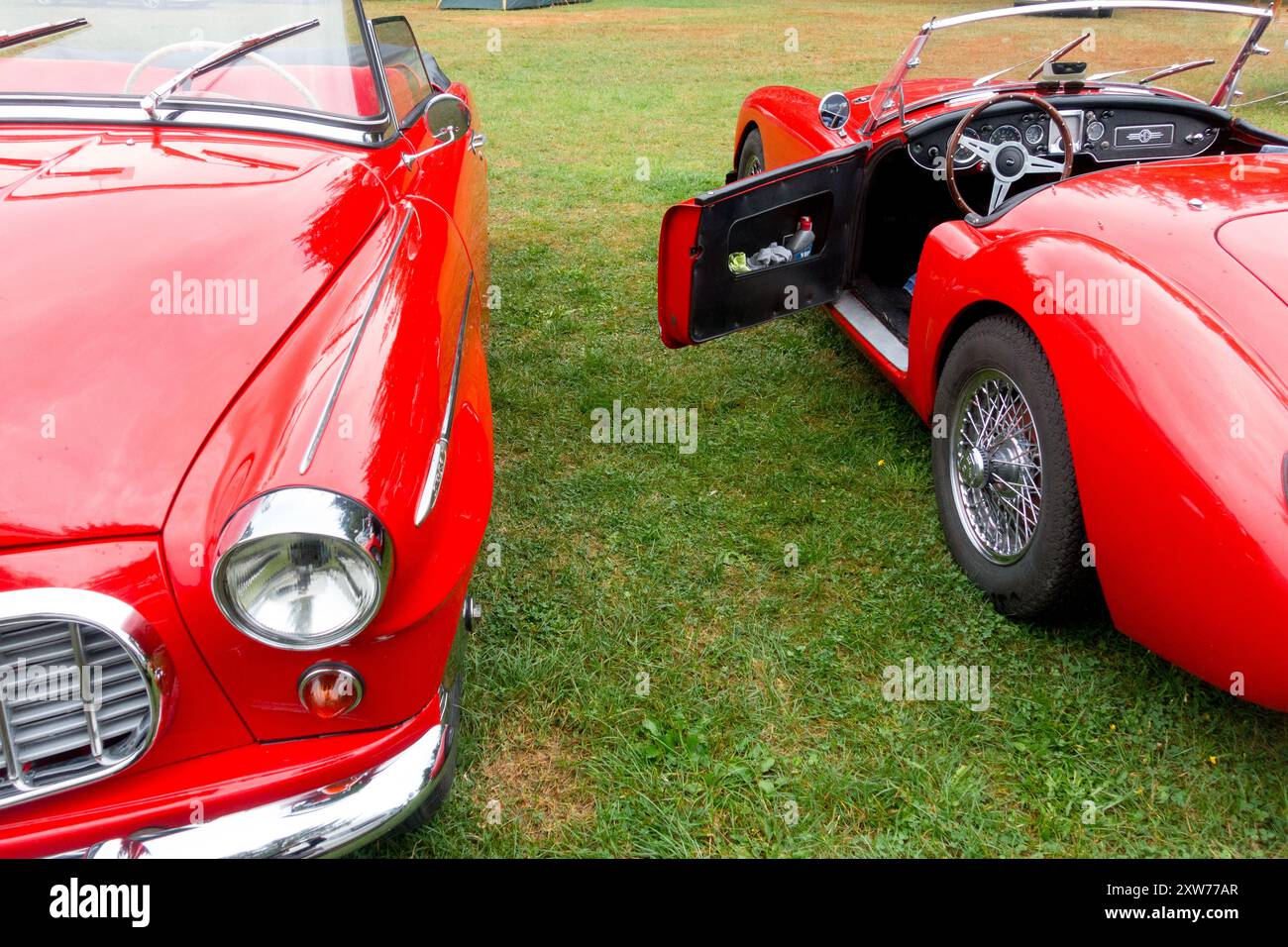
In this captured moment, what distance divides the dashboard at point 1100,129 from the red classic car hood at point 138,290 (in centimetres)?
219

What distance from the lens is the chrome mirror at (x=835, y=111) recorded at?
4.21 m

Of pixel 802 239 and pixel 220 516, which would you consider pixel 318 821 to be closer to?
pixel 220 516

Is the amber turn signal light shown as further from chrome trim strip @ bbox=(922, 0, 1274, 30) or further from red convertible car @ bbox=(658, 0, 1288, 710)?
chrome trim strip @ bbox=(922, 0, 1274, 30)

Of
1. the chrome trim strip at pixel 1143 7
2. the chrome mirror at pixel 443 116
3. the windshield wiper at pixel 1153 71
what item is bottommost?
the chrome mirror at pixel 443 116

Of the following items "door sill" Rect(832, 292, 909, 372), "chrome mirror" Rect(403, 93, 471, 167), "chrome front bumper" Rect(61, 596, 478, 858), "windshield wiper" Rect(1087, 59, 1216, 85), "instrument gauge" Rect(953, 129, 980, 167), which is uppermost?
"windshield wiper" Rect(1087, 59, 1216, 85)

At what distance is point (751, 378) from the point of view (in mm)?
4199

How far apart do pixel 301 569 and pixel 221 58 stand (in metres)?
1.93

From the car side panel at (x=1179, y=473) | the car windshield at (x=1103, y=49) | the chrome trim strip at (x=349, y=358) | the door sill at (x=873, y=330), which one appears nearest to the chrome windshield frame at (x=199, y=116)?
the chrome trim strip at (x=349, y=358)

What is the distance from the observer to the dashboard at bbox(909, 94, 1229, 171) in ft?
11.6

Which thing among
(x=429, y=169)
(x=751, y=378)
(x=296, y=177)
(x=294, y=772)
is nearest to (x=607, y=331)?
→ (x=751, y=378)

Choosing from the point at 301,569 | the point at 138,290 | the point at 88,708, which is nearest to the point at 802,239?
the point at 138,290

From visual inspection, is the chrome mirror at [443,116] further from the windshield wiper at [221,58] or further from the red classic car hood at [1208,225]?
the red classic car hood at [1208,225]

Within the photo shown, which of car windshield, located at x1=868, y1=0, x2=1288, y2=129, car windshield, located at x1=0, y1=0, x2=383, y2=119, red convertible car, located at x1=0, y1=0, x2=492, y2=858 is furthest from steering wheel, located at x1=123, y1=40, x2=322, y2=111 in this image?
car windshield, located at x1=868, y1=0, x2=1288, y2=129

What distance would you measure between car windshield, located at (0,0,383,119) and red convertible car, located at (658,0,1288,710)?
3.79 ft
